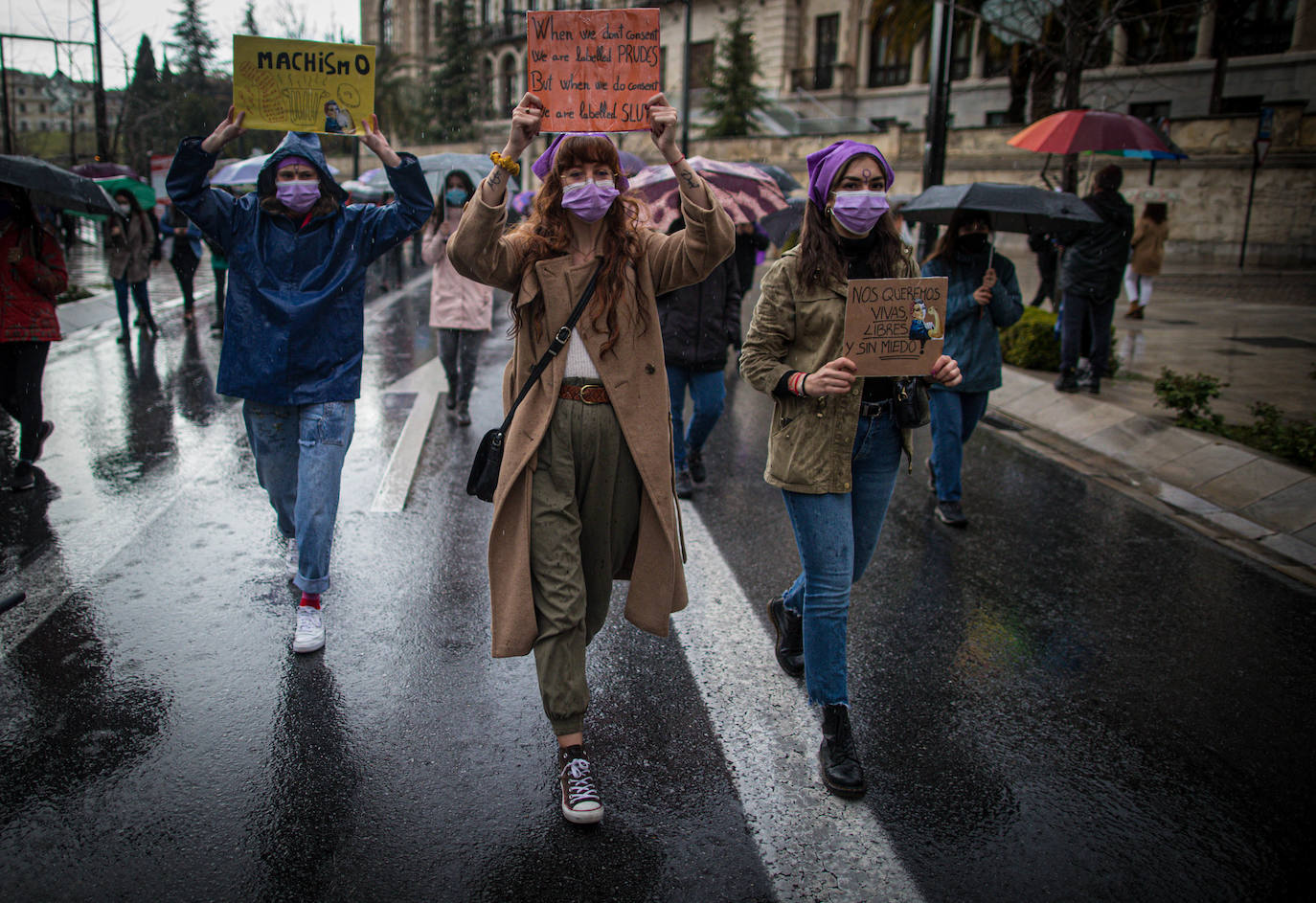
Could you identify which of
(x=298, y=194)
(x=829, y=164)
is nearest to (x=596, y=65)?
(x=829, y=164)

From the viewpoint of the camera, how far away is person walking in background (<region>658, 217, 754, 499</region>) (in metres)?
6.05

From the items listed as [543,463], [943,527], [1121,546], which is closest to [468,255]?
[543,463]

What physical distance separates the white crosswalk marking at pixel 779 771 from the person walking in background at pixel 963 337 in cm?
187

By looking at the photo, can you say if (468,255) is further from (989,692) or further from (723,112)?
(723,112)

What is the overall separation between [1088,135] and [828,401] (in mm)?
6955

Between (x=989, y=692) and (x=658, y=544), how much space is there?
5.11 feet

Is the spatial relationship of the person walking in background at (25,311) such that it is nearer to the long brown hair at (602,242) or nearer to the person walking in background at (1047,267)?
the long brown hair at (602,242)

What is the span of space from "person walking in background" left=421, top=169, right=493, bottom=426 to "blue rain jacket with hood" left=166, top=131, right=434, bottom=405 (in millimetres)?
3937

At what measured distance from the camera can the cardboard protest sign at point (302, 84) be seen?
3705mm

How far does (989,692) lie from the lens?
3721 mm

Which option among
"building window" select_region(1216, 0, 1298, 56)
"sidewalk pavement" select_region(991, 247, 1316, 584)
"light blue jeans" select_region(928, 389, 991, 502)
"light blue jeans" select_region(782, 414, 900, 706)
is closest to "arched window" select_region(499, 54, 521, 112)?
"building window" select_region(1216, 0, 1298, 56)

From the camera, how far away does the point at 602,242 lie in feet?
9.86

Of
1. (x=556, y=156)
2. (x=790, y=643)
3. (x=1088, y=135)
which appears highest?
(x=1088, y=135)

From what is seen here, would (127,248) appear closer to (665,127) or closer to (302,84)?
(302,84)
